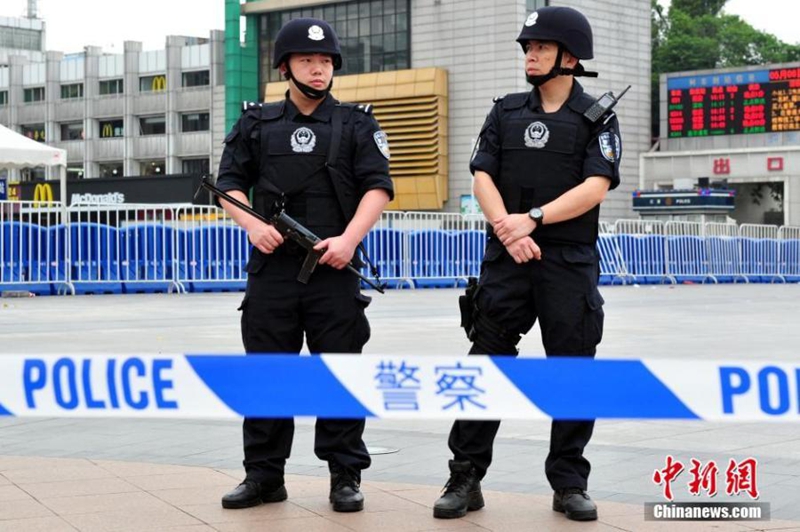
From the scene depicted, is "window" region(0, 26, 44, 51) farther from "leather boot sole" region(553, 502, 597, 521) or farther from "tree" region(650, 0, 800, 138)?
"leather boot sole" region(553, 502, 597, 521)

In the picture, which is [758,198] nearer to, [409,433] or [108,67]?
[108,67]

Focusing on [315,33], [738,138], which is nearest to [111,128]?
[738,138]

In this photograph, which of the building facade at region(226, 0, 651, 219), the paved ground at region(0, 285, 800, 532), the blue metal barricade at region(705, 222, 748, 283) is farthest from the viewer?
the building facade at region(226, 0, 651, 219)

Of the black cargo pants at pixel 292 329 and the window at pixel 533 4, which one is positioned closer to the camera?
the black cargo pants at pixel 292 329

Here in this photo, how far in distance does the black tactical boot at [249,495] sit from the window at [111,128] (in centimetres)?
7363

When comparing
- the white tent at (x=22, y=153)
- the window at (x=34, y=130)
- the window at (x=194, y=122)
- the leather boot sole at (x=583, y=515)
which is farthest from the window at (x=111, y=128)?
the leather boot sole at (x=583, y=515)

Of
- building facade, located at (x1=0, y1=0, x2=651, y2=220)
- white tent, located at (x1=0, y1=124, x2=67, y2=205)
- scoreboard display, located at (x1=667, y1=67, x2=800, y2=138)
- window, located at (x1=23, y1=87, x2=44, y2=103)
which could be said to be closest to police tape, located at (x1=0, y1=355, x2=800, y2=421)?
white tent, located at (x1=0, y1=124, x2=67, y2=205)

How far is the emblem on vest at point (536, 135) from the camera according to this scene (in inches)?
190

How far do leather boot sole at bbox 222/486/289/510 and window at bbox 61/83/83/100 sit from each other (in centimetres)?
7572

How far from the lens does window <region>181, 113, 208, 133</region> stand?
7425 centimetres

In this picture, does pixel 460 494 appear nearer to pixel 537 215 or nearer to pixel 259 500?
pixel 259 500

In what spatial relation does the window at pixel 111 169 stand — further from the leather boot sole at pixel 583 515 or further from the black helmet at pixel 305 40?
the leather boot sole at pixel 583 515

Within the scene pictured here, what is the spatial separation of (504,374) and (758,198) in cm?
5998

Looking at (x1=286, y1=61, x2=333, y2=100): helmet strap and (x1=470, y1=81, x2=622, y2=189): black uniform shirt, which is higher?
(x1=286, y1=61, x2=333, y2=100): helmet strap
